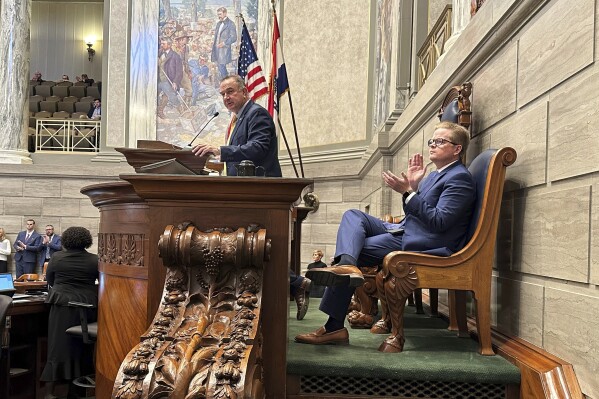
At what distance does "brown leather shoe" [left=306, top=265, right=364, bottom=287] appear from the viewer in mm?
2871

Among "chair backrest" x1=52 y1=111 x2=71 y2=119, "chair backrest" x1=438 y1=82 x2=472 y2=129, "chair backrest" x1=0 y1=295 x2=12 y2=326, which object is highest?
"chair backrest" x1=52 y1=111 x2=71 y2=119

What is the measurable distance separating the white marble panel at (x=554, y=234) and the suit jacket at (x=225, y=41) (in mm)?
13133

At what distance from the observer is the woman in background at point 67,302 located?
6.13 meters

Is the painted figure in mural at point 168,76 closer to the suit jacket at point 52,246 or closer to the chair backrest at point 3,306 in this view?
the suit jacket at point 52,246

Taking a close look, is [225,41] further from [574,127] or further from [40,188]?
[574,127]

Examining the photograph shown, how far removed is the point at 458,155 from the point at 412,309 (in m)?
1.93

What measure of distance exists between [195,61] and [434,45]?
9253mm

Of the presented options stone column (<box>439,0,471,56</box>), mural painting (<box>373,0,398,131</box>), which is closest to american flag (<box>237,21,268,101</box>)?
mural painting (<box>373,0,398,131</box>)

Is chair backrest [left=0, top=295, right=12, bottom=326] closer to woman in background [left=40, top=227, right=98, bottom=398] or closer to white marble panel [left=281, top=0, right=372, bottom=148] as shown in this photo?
woman in background [left=40, top=227, right=98, bottom=398]

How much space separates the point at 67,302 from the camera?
242 inches

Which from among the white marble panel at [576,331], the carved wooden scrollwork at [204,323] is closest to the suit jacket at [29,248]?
the carved wooden scrollwork at [204,323]

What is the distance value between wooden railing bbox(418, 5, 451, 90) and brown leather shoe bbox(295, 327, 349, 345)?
13.7 feet

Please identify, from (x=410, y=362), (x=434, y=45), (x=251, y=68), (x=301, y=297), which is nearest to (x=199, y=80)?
(x=251, y=68)

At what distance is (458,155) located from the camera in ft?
11.2
